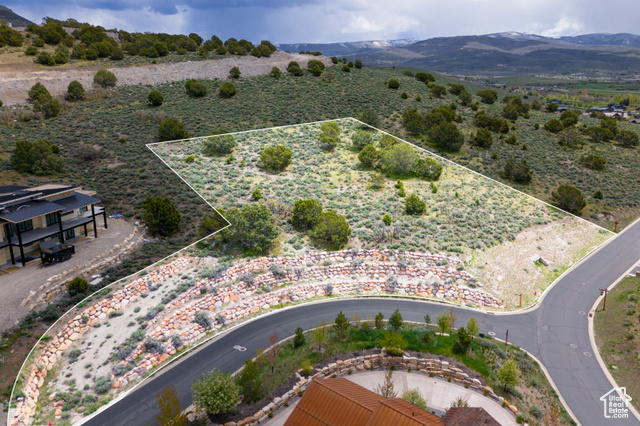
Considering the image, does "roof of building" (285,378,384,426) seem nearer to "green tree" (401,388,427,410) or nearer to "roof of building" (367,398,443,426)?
"roof of building" (367,398,443,426)

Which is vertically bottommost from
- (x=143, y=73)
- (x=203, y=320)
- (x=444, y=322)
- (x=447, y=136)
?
(x=444, y=322)

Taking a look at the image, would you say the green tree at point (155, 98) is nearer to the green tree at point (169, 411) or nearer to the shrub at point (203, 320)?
the shrub at point (203, 320)

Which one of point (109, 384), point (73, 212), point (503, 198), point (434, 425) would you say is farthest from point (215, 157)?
point (503, 198)

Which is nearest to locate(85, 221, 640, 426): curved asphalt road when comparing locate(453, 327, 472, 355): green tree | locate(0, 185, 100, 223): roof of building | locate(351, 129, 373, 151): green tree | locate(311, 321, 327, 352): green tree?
locate(311, 321, 327, 352): green tree

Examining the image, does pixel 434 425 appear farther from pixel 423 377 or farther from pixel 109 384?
pixel 109 384

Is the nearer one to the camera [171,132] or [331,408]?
[331,408]

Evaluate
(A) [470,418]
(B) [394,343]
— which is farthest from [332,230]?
(A) [470,418]

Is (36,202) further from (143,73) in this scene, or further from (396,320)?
(143,73)
